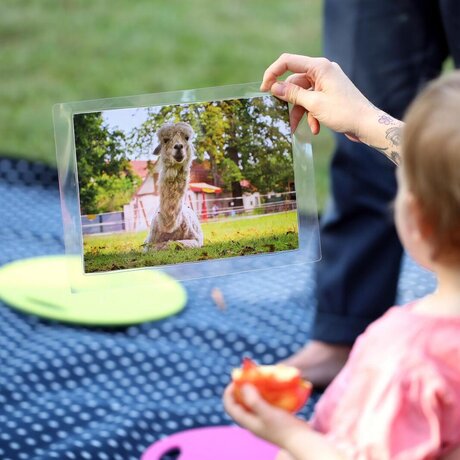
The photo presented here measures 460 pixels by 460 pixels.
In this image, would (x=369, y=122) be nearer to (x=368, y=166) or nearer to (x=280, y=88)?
(x=280, y=88)

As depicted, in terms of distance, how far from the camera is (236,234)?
1285 millimetres

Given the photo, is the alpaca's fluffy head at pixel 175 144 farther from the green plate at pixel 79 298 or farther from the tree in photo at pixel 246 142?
the green plate at pixel 79 298

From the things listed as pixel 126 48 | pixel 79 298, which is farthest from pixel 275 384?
pixel 126 48

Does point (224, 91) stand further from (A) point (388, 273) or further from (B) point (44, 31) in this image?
(B) point (44, 31)

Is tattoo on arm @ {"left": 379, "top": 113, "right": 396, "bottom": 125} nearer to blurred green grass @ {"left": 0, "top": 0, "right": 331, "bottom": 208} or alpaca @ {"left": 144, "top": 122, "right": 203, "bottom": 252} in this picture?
alpaca @ {"left": 144, "top": 122, "right": 203, "bottom": 252}

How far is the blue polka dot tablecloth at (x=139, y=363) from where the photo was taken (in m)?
1.71

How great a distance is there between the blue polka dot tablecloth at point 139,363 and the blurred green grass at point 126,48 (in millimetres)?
1293

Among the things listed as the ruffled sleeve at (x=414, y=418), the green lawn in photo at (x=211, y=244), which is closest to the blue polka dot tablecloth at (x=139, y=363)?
the green lawn in photo at (x=211, y=244)

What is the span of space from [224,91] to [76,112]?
20 cm

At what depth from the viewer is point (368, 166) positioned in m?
1.86

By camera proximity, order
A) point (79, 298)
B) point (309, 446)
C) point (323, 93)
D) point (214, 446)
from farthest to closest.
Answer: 1. point (79, 298)
2. point (214, 446)
3. point (323, 93)
4. point (309, 446)

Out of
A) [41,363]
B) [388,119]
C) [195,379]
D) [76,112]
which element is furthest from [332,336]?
[76,112]

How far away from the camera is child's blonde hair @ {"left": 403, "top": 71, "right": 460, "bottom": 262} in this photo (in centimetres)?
85

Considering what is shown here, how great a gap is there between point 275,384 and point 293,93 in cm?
44
